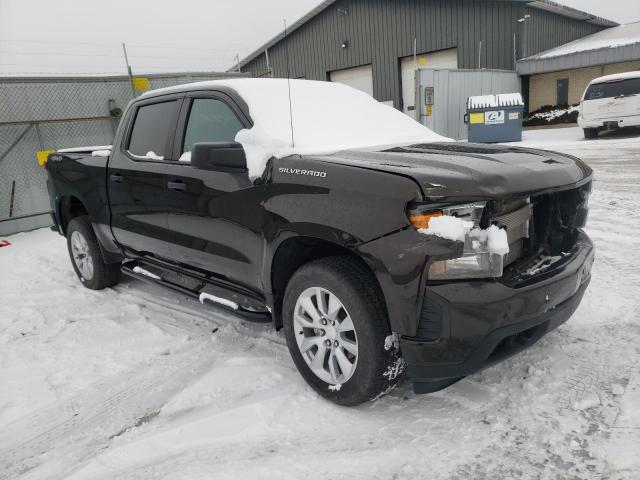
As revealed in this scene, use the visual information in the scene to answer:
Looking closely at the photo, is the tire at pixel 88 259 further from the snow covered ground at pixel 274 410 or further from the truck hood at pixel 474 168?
the truck hood at pixel 474 168

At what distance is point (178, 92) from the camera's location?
141 inches

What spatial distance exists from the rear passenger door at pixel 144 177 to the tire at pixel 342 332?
1457 millimetres

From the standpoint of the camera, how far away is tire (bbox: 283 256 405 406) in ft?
7.48

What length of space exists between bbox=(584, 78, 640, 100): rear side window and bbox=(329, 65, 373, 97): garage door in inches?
484

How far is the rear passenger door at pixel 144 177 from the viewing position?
3.57 meters

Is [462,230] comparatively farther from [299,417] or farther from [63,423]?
[63,423]

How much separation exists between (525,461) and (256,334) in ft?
6.47

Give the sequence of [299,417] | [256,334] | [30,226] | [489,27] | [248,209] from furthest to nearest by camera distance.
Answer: [489,27] < [30,226] < [256,334] < [248,209] < [299,417]

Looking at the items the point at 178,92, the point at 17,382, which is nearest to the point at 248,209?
the point at 178,92

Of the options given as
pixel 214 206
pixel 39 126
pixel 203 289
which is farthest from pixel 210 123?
pixel 39 126

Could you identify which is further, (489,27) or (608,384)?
(489,27)

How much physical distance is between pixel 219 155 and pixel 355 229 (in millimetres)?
961

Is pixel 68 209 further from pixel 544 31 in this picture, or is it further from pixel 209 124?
pixel 544 31

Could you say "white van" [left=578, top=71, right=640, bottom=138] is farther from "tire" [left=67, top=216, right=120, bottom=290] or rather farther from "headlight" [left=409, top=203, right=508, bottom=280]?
"headlight" [left=409, top=203, right=508, bottom=280]
